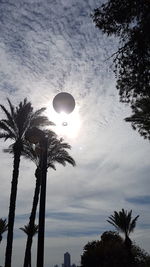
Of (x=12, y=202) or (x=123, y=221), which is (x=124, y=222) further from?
(x=12, y=202)

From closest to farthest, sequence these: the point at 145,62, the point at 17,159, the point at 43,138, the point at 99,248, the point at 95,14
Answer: the point at 43,138, the point at 145,62, the point at 95,14, the point at 17,159, the point at 99,248

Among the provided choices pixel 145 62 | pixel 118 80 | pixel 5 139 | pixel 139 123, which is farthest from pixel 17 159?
pixel 145 62

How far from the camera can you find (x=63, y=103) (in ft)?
32.9

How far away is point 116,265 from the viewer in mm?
41656

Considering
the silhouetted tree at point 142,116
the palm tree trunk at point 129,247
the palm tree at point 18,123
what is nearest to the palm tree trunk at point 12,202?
the palm tree at point 18,123

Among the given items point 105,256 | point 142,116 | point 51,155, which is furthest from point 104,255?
point 142,116

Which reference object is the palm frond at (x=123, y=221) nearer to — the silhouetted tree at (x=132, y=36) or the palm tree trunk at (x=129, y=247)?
the palm tree trunk at (x=129, y=247)

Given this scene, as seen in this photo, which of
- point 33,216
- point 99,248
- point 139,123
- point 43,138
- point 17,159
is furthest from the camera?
point 99,248

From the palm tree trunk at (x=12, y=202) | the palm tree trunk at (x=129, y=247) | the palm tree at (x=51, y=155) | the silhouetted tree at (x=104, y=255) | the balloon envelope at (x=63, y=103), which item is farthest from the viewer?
the silhouetted tree at (x=104, y=255)

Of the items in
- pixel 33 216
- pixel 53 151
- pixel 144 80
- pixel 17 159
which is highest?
pixel 53 151

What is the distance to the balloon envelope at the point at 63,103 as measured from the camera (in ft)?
32.9

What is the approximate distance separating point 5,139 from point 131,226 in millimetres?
24749

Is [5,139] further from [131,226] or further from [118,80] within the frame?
[131,226]

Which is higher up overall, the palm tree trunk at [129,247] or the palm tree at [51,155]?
the palm tree at [51,155]
